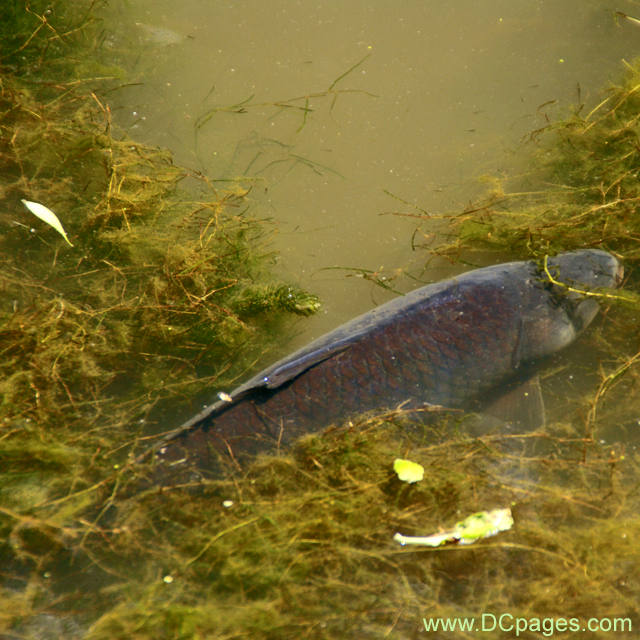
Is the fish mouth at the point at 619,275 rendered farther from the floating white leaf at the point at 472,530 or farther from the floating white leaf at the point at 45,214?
the floating white leaf at the point at 45,214

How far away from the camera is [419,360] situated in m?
2.68

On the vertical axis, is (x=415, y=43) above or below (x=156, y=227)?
above

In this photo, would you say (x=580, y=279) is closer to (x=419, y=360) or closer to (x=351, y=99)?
(x=419, y=360)

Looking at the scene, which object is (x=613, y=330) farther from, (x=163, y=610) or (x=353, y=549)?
(x=163, y=610)

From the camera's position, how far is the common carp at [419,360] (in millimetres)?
2547

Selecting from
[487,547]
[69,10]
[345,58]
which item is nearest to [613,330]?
[487,547]

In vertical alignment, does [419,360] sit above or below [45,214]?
below

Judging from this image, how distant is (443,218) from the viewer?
141 inches

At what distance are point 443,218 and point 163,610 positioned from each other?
3.63m

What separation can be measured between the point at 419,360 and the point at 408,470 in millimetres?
743

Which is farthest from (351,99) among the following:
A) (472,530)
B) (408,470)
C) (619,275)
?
(472,530)

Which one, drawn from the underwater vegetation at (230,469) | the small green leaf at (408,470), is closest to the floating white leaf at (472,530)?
the underwater vegetation at (230,469)

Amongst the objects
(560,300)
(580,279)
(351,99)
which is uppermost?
(351,99)

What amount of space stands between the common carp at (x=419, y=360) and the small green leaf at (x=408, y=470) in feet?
1.27
